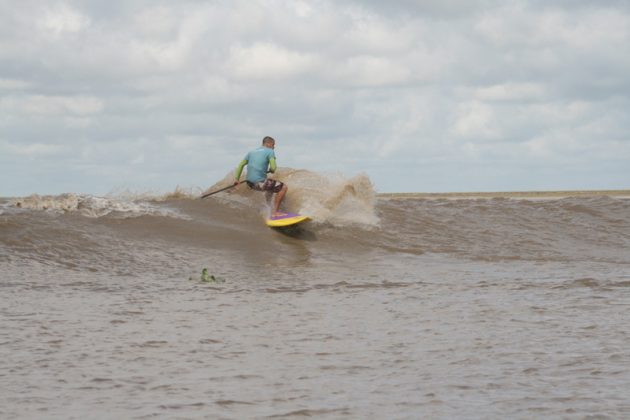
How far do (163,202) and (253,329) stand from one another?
1167 cm

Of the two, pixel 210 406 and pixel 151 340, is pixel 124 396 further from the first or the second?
pixel 151 340

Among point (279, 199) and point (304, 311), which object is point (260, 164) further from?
point (304, 311)

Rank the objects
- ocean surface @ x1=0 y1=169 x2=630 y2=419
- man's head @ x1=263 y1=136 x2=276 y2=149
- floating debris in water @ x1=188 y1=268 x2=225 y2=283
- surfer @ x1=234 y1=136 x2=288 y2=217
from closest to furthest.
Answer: ocean surface @ x1=0 y1=169 x2=630 y2=419
floating debris in water @ x1=188 y1=268 x2=225 y2=283
surfer @ x1=234 y1=136 x2=288 y2=217
man's head @ x1=263 y1=136 x2=276 y2=149

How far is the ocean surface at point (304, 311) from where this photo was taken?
5367 mm

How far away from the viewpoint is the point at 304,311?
29.7 feet

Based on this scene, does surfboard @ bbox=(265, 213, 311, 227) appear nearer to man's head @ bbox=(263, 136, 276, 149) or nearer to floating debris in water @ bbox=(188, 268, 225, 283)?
man's head @ bbox=(263, 136, 276, 149)

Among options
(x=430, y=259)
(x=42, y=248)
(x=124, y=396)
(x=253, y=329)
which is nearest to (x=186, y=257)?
(x=42, y=248)

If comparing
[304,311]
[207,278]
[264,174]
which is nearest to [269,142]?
[264,174]

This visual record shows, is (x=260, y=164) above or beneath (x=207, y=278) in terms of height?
above

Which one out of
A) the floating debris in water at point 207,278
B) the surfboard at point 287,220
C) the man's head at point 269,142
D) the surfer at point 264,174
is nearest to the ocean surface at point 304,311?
the floating debris in water at point 207,278

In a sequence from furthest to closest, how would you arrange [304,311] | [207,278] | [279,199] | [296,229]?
[279,199] → [296,229] → [207,278] → [304,311]

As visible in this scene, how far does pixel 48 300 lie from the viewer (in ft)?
31.7

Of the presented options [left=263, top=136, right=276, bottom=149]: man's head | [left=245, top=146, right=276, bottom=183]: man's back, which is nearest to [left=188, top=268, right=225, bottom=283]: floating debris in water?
[left=245, top=146, right=276, bottom=183]: man's back

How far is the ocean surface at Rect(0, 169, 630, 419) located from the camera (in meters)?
5.37
